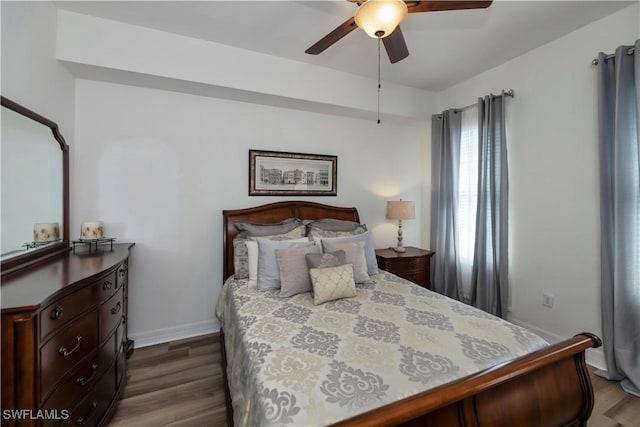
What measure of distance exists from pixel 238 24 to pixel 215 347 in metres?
2.80

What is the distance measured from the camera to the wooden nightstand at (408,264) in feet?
10.2

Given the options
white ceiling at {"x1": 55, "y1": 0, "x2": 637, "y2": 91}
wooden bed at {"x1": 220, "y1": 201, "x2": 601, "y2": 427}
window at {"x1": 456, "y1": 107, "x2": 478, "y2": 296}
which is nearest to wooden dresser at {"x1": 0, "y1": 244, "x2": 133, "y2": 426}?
wooden bed at {"x1": 220, "y1": 201, "x2": 601, "y2": 427}

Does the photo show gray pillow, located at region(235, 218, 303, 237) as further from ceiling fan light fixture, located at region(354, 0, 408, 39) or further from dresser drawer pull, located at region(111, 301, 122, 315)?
ceiling fan light fixture, located at region(354, 0, 408, 39)

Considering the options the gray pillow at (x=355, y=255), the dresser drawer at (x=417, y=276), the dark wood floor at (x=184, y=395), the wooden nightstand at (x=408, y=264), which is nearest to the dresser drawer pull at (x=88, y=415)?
the dark wood floor at (x=184, y=395)

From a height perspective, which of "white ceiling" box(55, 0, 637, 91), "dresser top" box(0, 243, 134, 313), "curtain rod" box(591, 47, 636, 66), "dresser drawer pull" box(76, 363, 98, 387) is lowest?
"dresser drawer pull" box(76, 363, 98, 387)

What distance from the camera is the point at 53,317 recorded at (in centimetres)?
117

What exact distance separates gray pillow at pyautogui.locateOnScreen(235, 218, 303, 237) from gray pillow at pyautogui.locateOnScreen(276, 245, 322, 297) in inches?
18.8

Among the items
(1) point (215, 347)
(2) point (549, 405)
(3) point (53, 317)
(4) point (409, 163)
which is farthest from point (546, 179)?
(3) point (53, 317)

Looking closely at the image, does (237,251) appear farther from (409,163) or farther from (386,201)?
(409,163)

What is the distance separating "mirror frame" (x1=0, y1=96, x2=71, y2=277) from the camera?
4.66 ft

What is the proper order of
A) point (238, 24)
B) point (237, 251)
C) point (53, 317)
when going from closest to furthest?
point (53, 317), point (238, 24), point (237, 251)

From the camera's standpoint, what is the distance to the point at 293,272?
6.79 ft

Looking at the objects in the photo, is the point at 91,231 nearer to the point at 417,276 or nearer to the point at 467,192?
the point at 417,276

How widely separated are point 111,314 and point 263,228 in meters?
1.28
